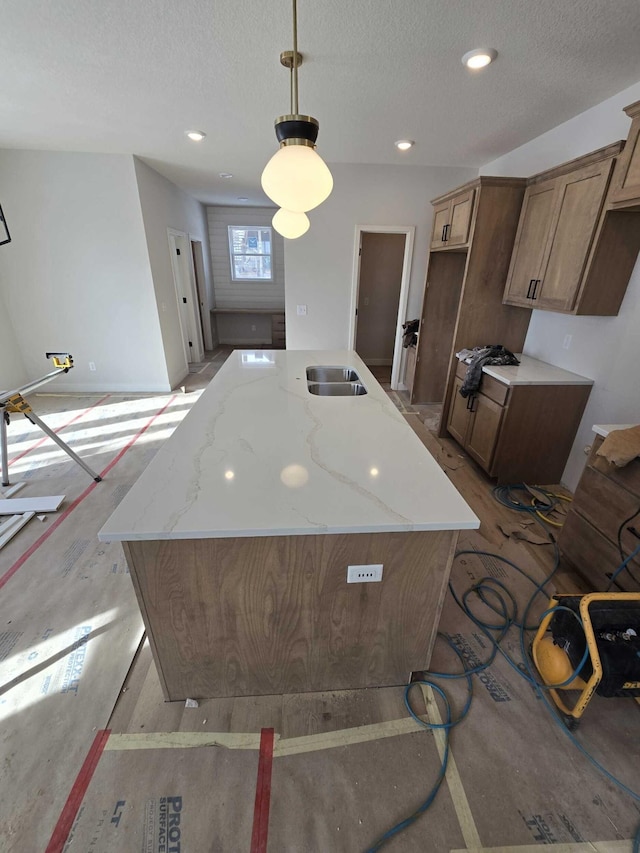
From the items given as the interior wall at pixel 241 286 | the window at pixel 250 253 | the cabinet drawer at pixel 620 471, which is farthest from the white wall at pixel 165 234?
the cabinet drawer at pixel 620 471

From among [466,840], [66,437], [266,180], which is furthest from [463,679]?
[66,437]

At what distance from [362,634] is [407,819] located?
52 centimetres

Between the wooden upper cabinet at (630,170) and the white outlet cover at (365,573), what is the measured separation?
7.61ft

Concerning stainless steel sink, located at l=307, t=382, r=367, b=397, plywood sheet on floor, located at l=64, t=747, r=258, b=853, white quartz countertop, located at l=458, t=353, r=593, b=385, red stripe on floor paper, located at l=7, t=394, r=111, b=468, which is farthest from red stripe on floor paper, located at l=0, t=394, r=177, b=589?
white quartz countertop, located at l=458, t=353, r=593, b=385

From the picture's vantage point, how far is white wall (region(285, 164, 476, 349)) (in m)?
4.08

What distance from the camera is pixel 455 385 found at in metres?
3.42

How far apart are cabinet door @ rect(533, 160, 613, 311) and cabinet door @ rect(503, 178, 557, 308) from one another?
3.2 inches

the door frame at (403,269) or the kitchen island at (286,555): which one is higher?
the door frame at (403,269)

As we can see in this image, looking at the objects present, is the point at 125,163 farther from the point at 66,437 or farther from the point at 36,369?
the point at 66,437

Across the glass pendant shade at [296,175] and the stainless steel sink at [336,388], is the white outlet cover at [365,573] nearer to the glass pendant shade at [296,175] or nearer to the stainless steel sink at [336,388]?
the glass pendant shade at [296,175]

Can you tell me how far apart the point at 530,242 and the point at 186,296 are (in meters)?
5.16

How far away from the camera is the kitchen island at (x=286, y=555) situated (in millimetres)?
1086

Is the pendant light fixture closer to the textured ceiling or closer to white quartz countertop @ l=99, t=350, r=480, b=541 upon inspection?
the textured ceiling

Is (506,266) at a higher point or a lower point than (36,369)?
higher
